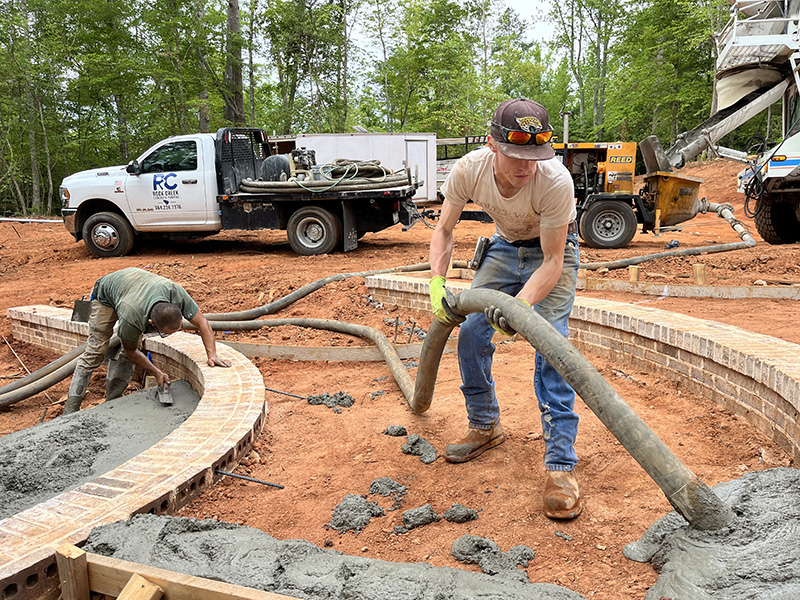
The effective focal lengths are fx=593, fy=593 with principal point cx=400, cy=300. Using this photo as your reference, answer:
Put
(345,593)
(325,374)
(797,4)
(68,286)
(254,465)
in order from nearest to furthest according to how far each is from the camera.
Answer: (345,593), (254,465), (325,374), (68,286), (797,4)

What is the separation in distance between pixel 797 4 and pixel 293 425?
11323 mm

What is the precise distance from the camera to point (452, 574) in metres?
2.04

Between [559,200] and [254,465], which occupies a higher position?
[559,200]

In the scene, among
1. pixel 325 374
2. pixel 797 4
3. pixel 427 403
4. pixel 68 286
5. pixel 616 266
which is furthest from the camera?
pixel 797 4

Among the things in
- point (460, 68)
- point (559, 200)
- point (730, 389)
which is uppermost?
point (460, 68)

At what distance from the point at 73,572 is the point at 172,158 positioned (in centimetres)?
1022

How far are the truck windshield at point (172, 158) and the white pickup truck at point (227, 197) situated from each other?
0.7 inches

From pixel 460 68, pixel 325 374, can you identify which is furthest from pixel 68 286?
pixel 460 68

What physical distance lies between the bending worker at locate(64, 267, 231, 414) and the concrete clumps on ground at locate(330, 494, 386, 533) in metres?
2.11

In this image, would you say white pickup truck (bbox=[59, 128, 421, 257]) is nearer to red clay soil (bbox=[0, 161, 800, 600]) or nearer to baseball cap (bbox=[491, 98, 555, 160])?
red clay soil (bbox=[0, 161, 800, 600])

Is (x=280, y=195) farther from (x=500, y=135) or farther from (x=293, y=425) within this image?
(x=500, y=135)

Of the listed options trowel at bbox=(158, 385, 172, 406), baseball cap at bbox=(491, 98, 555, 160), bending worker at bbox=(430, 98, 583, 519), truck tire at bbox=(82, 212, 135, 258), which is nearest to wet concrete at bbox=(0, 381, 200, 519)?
trowel at bbox=(158, 385, 172, 406)

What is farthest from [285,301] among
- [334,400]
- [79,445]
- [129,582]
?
[129,582]

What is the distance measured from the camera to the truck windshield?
10984mm
